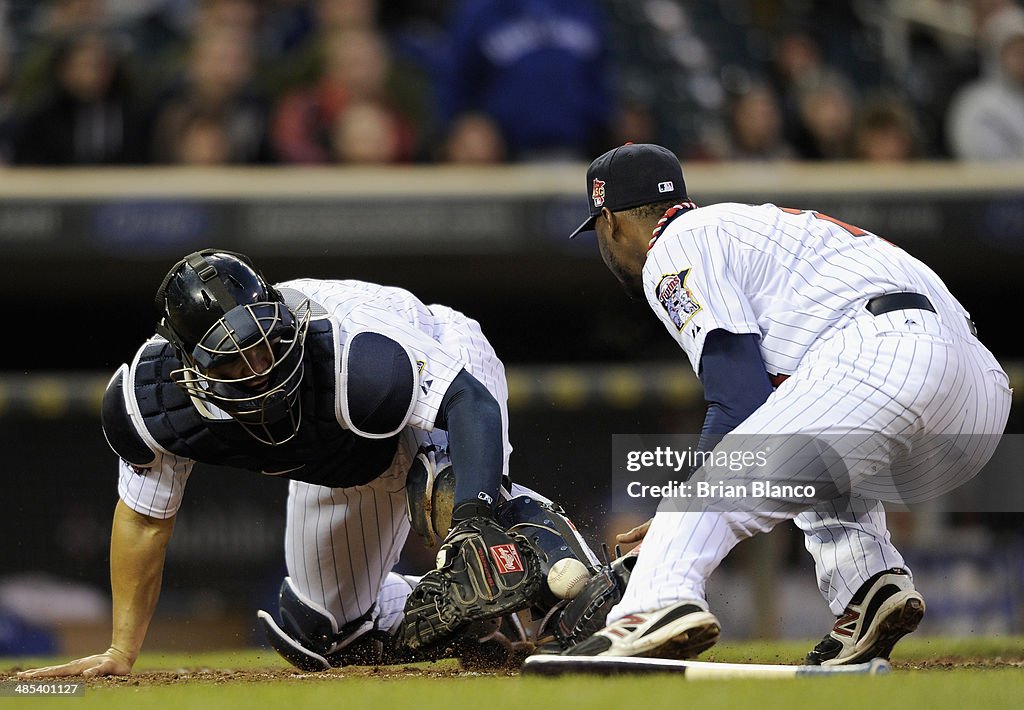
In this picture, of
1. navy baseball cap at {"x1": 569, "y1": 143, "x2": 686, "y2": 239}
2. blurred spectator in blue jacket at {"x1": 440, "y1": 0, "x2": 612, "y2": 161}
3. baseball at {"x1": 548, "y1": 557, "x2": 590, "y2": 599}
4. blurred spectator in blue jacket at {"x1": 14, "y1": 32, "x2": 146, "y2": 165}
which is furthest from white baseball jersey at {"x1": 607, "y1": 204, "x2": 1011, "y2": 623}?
blurred spectator in blue jacket at {"x1": 14, "y1": 32, "x2": 146, "y2": 165}

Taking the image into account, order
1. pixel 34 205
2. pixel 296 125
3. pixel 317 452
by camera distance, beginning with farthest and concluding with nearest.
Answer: pixel 296 125 < pixel 34 205 < pixel 317 452

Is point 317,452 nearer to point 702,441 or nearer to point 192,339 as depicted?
point 192,339

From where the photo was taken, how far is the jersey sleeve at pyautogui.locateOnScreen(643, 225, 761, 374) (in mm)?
3650

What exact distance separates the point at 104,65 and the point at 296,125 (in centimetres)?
110

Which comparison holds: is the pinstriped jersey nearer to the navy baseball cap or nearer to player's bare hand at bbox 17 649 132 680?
the navy baseball cap

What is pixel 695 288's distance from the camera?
3.71 metres

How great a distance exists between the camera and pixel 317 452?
14.3 feet

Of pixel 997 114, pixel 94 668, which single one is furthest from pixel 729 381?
pixel 997 114

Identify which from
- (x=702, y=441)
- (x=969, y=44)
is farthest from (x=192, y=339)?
(x=969, y=44)

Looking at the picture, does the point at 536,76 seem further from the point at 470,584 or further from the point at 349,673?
the point at 470,584

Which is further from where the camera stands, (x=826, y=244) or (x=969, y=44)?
(x=969, y=44)

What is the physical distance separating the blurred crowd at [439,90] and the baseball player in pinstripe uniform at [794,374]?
3.88 m

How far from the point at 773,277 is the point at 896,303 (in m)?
0.34

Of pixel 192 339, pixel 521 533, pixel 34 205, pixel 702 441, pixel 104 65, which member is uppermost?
pixel 104 65
